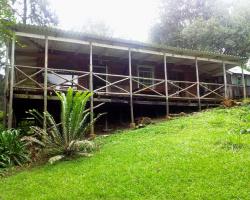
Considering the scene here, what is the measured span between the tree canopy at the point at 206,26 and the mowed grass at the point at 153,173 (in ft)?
72.6

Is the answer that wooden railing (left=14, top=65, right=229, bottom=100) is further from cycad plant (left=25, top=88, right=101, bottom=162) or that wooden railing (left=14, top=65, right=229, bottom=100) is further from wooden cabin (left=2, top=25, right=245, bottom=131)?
cycad plant (left=25, top=88, right=101, bottom=162)

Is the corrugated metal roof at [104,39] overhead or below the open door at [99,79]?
overhead

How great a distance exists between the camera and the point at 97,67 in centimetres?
1947

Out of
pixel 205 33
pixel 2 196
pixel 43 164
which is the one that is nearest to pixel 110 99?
pixel 43 164

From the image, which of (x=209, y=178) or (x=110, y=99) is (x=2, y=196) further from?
(x=110, y=99)

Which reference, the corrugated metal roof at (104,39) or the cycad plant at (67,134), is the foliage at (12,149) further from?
the corrugated metal roof at (104,39)

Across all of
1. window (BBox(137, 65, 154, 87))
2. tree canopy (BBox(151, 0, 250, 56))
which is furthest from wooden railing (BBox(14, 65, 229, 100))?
tree canopy (BBox(151, 0, 250, 56))

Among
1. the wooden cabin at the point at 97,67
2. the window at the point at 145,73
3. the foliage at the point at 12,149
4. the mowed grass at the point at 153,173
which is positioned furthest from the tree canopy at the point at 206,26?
the foliage at the point at 12,149

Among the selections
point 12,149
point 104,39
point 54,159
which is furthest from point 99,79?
point 54,159

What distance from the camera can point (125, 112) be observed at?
1817 centimetres

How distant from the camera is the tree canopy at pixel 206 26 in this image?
103 ft

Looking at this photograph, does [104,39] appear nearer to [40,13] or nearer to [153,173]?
[153,173]

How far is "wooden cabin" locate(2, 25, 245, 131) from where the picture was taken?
46.5ft

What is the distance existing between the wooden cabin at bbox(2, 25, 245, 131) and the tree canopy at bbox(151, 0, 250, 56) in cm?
991
